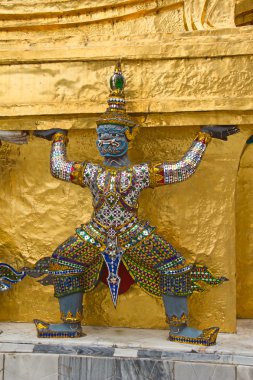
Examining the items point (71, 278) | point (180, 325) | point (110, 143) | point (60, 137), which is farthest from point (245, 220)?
point (60, 137)

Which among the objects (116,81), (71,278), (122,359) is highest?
(116,81)

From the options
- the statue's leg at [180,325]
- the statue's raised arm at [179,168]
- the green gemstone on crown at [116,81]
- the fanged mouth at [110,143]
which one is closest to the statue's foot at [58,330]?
the statue's leg at [180,325]

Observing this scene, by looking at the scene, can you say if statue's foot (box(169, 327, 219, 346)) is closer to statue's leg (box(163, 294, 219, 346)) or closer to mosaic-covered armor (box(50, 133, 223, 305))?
statue's leg (box(163, 294, 219, 346))

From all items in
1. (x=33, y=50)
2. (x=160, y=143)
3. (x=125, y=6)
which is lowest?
(x=160, y=143)

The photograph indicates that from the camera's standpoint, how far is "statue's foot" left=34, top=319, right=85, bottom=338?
11.5 ft

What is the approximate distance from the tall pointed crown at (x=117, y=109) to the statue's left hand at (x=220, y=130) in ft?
1.49

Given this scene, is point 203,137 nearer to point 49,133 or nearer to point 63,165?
point 63,165

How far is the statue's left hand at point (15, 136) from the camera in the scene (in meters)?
3.71

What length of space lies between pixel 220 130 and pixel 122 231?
0.87m

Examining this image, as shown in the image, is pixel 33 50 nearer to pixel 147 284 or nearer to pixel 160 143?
pixel 160 143

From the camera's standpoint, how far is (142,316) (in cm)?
373

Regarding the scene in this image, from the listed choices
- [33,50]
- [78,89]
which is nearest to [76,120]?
[78,89]

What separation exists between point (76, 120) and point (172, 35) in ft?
2.70

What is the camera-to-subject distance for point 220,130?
347 cm
